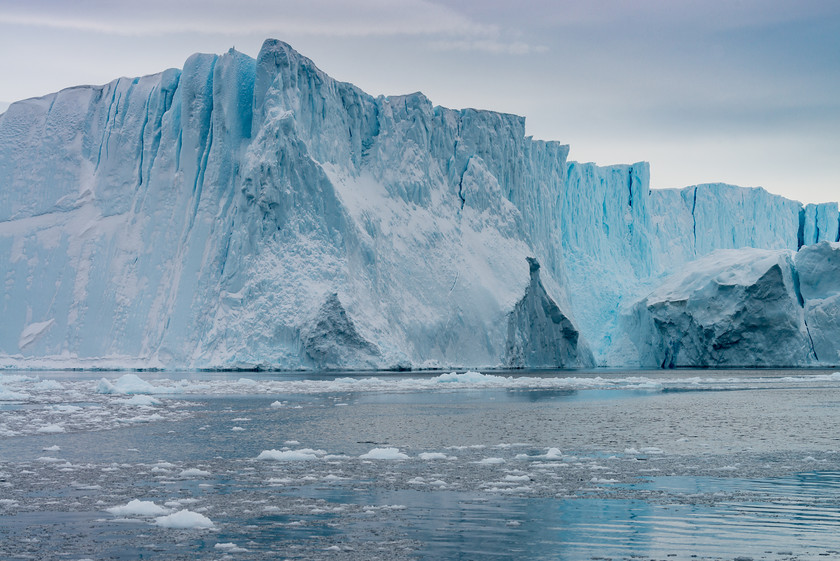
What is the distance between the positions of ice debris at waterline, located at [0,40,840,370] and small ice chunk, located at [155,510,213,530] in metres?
27.7

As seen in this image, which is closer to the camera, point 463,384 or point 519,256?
point 463,384

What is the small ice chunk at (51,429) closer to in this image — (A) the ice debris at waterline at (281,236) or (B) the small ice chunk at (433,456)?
(B) the small ice chunk at (433,456)

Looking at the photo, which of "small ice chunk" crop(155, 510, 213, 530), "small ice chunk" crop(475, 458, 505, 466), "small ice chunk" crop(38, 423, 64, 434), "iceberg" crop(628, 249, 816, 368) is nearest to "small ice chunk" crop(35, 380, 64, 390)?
"small ice chunk" crop(38, 423, 64, 434)

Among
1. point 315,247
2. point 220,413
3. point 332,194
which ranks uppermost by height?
point 332,194

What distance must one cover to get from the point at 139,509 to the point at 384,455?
403 cm

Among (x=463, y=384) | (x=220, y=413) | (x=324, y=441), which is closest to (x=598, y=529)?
(x=324, y=441)

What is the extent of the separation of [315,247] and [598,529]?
3072 cm

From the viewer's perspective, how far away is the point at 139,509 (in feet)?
23.0

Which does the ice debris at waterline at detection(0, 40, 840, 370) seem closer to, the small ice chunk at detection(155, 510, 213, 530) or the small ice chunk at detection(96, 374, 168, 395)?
the small ice chunk at detection(96, 374, 168, 395)

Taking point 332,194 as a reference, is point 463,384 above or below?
below

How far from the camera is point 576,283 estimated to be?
53.6 m

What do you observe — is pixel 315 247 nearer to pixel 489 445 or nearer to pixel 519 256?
pixel 519 256

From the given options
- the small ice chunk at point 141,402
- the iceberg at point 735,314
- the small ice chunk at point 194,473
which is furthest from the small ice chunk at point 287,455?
the iceberg at point 735,314

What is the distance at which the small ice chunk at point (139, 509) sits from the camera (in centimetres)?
698
